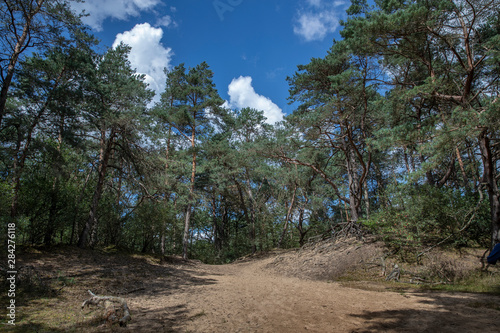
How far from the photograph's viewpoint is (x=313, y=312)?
4395 millimetres

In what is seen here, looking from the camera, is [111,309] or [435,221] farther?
[435,221]

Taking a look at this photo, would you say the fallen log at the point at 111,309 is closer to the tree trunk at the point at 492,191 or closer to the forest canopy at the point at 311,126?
the forest canopy at the point at 311,126

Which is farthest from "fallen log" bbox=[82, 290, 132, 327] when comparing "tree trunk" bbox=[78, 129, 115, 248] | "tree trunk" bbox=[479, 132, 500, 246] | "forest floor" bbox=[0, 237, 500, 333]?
"tree trunk" bbox=[479, 132, 500, 246]

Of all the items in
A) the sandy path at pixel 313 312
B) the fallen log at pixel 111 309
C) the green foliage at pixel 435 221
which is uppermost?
the green foliage at pixel 435 221

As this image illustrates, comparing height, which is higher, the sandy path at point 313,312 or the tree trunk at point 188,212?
the tree trunk at point 188,212

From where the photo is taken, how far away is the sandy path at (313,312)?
354 cm

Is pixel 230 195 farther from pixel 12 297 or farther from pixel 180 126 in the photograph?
pixel 12 297

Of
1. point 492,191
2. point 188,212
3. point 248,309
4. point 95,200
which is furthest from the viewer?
point 188,212

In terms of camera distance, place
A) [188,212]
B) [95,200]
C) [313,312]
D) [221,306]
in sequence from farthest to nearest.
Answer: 1. [188,212]
2. [95,200]
3. [221,306]
4. [313,312]

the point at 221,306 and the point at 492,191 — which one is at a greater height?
the point at 492,191

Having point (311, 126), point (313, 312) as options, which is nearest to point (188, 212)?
point (311, 126)

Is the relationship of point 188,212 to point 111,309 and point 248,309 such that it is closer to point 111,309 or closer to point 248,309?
point 248,309

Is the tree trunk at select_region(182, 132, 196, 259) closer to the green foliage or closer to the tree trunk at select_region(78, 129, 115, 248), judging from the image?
the tree trunk at select_region(78, 129, 115, 248)

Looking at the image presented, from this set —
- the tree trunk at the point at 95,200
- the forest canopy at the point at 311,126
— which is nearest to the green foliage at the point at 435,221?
the forest canopy at the point at 311,126
